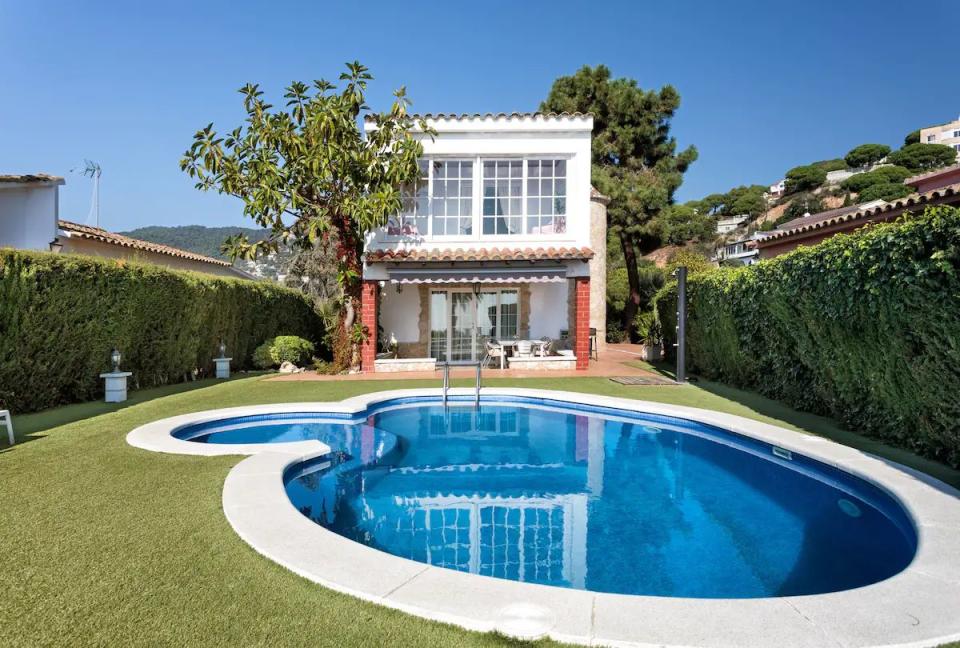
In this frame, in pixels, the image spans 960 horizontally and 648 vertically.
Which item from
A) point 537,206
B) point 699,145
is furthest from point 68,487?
point 699,145

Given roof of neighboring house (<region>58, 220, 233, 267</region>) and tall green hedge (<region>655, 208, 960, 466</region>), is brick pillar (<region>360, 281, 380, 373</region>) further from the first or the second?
tall green hedge (<region>655, 208, 960, 466</region>)

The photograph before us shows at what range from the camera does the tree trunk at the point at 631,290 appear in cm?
4256

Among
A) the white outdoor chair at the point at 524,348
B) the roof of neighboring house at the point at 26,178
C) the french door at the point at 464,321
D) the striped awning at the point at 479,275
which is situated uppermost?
the roof of neighboring house at the point at 26,178

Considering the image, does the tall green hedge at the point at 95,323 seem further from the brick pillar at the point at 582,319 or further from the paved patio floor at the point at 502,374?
the brick pillar at the point at 582,319

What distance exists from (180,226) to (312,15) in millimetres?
93863

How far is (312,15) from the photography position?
28859 mm

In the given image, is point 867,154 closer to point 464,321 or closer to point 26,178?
point 464,321

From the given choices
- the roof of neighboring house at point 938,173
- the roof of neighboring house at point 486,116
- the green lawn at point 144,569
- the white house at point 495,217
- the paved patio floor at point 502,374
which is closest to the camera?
the green lawn at point 144,569

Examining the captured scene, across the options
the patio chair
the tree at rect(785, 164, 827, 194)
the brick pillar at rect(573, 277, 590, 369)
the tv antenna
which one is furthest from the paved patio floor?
the tree at rect(785, 164, 827, 194)

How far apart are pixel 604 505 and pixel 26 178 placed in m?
32.8

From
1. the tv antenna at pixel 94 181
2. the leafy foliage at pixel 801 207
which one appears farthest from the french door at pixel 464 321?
the leafy foliage at pixel 801 207

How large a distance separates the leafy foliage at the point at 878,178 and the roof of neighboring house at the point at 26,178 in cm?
15144

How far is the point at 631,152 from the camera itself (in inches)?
1697

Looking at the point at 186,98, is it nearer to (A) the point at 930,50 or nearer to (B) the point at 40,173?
(B) the point at 40,173
